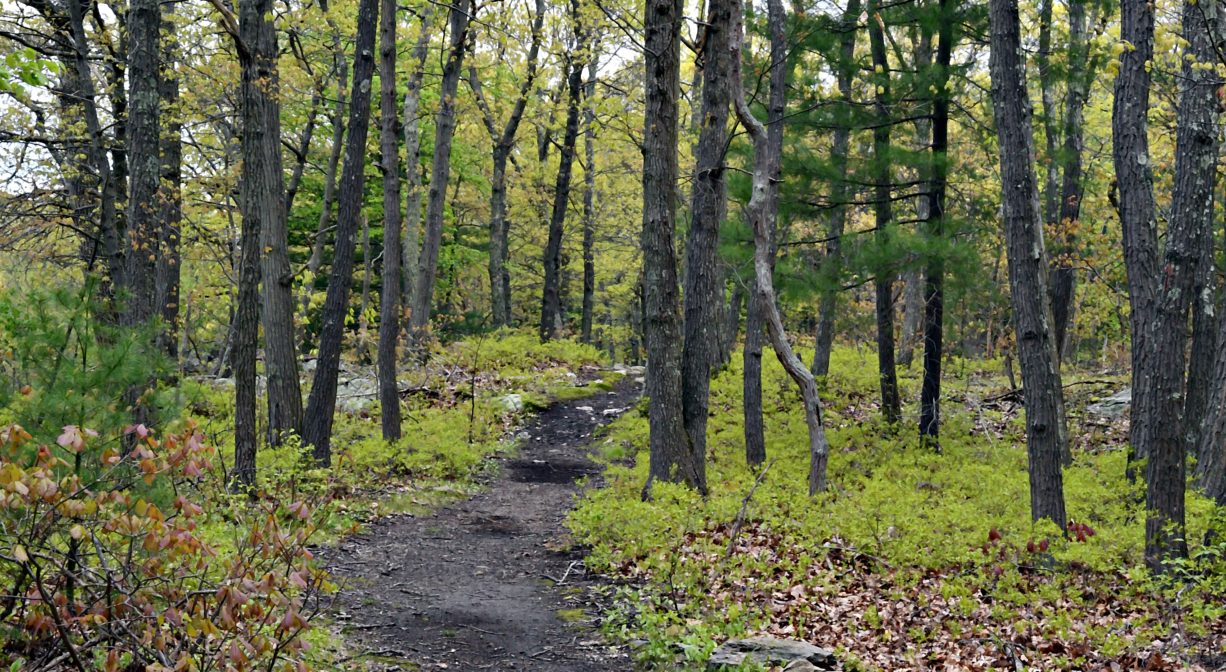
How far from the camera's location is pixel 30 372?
18.7 ft

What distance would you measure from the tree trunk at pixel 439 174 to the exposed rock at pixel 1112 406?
1274cm

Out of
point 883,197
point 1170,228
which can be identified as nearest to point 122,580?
point 1170,228

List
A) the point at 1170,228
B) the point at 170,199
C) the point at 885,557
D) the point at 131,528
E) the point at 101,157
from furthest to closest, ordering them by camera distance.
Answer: the point at 101,157
the point at 170,199
the point at 885,557
the point at 1170,228
the point at 131,528

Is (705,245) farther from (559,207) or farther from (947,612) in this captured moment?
(559,207)

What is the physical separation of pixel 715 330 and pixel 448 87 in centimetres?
725

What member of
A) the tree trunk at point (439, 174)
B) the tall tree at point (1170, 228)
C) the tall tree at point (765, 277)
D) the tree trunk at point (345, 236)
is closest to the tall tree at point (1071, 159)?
the tall tree at point (1170, 228)

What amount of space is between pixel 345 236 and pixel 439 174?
620cm

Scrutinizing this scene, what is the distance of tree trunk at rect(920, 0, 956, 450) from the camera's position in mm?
12523

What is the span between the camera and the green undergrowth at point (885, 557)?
593 centimetres

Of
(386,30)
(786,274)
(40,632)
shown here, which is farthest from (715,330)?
(40,632)

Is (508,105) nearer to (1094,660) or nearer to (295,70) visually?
(295,70)

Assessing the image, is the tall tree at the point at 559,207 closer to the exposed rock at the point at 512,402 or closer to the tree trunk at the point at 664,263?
the exposed rock at the point at 512,402

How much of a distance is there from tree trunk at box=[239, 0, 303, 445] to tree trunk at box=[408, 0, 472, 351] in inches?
210

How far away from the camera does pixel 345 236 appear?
10.8 meters
